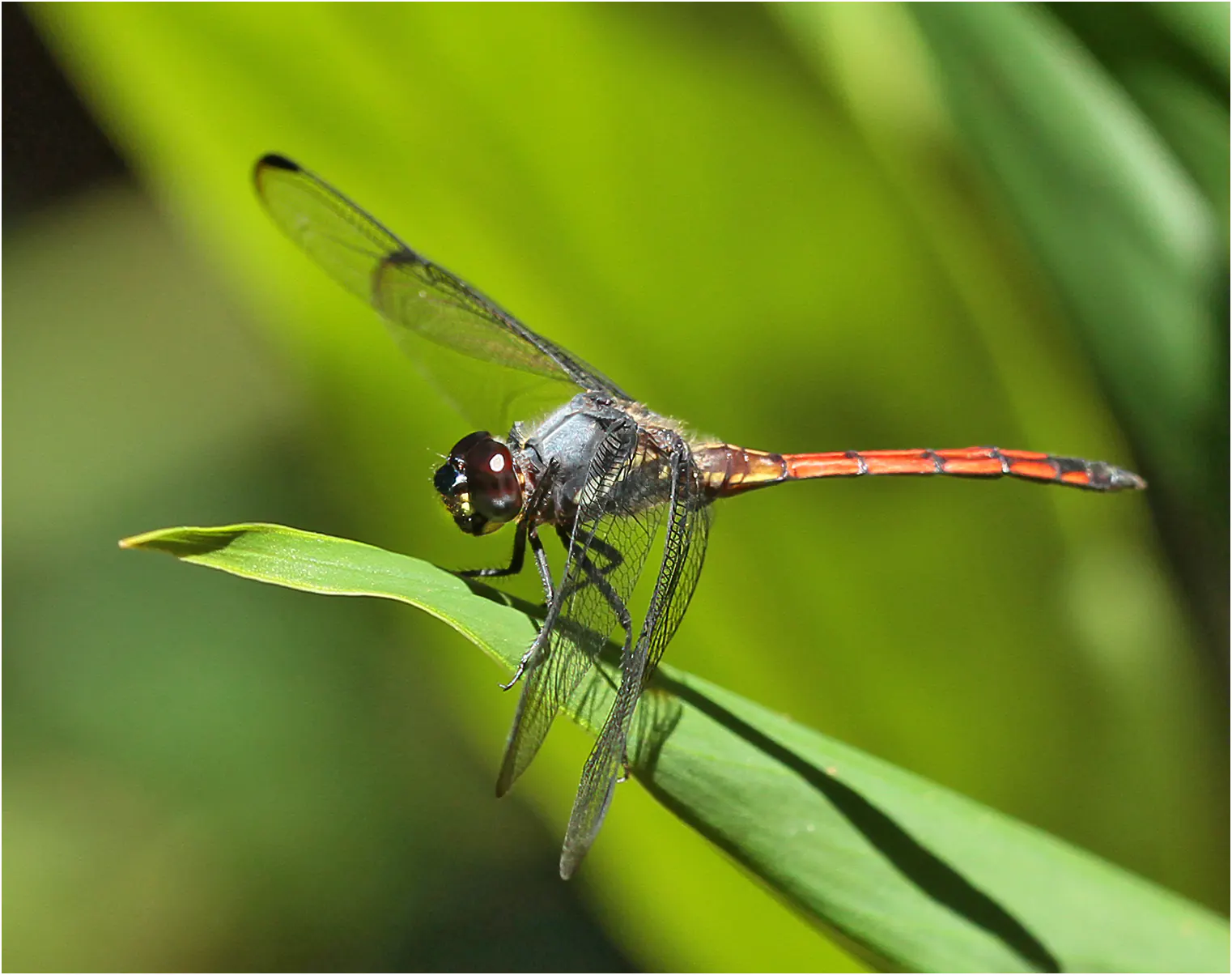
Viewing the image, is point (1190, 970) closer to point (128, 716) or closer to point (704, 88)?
point (704, 88)

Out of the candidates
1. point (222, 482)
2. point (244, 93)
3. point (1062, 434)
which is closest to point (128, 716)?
point (222, 482)

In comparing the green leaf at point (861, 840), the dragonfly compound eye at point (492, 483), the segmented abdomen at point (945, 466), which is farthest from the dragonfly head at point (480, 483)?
the segmented abdomen at point (945, 466)

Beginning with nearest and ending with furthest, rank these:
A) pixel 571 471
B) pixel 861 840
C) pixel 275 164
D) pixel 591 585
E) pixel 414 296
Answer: pixel 861 840
pixel 591 585
pixel 571 471
pixel 275 164
pixel 414 296

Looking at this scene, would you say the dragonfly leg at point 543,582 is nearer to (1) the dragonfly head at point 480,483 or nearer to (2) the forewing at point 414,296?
(1) the dragonfly head at point 480,483

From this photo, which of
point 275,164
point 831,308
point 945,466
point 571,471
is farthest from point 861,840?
point 275,164

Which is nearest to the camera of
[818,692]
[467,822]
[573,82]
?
[573,82]

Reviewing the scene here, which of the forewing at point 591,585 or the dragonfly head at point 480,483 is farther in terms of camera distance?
the dragonfly head at point 480,483

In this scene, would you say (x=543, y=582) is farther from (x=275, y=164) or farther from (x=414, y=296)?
(x=275, y=164)
